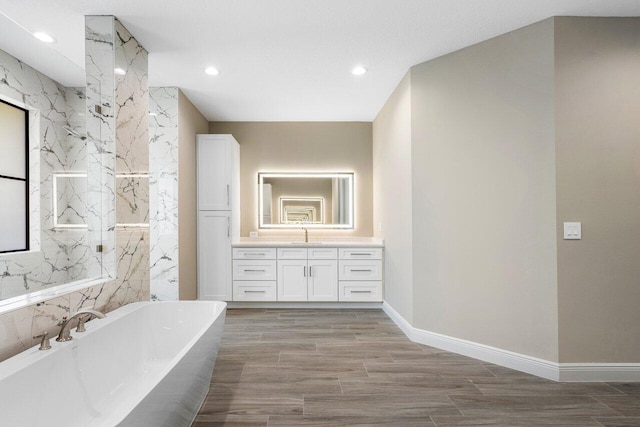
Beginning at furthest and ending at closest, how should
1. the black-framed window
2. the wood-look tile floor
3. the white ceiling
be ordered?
the white ceiling, the wood-look tile floor, the black-framed window

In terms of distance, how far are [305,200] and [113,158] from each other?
2.99 m

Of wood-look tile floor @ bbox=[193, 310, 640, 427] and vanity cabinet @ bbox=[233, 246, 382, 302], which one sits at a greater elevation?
vanity cabinet @ bbox=[233, 246, 382, 302]

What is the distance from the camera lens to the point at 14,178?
2.02m

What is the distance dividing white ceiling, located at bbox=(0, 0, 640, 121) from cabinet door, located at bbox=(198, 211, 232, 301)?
5.33ft

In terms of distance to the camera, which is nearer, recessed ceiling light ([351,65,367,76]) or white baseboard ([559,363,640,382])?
white baseboard ([559,363,640,382])

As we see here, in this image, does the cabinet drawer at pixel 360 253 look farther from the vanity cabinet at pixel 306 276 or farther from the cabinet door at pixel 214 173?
the cabinet door at pixel 214 173

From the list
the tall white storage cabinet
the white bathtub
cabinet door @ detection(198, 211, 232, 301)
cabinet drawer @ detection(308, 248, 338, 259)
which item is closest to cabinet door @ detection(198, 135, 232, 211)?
the tall white storage cabinet

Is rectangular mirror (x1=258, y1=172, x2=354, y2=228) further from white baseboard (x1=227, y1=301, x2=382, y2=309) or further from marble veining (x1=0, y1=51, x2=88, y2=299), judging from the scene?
marble veining (x1=0, y1=51, x2=88, y2=299)

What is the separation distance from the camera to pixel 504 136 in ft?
9.21

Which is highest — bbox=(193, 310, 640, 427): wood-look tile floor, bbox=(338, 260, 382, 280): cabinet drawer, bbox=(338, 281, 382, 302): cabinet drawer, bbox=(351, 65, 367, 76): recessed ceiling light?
bbox=(351, 65, 367, 76): recessed ceiling light

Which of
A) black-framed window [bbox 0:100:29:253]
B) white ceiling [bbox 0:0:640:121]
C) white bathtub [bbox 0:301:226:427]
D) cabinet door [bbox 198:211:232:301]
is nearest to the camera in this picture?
white bathtub [bbox 0:301:226:427]

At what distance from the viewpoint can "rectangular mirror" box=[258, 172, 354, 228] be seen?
522cm

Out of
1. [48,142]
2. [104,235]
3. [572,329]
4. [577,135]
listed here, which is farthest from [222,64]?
[572,329]

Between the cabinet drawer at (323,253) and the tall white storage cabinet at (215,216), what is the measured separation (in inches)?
40.7
